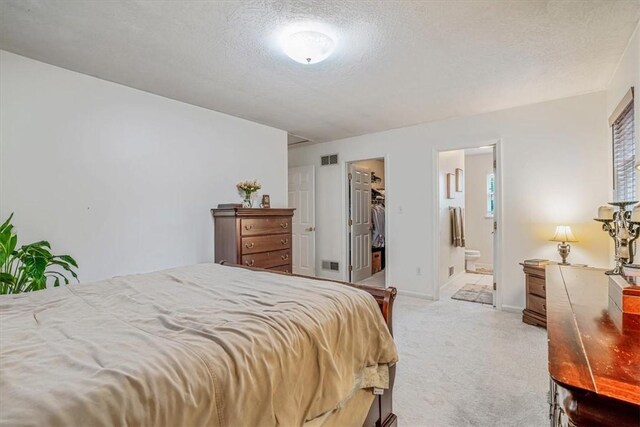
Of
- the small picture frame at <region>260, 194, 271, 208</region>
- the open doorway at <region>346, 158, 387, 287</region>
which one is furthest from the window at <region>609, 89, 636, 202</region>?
the small picture frame at <region>260, 194, 271, 208</region>

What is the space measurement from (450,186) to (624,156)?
239cm

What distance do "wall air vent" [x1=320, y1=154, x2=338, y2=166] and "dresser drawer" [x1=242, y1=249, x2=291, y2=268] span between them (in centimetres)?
206

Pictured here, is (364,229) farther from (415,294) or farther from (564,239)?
(564,239)

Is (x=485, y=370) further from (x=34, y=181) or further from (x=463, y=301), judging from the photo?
(x=34, y=181)

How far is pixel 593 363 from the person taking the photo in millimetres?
678

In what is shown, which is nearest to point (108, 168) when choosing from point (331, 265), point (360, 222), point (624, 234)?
point (331, 265)

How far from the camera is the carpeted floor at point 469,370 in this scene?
5.91 feet

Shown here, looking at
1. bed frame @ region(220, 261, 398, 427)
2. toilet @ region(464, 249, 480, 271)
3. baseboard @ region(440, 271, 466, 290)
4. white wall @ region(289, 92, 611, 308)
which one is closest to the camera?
bed frame @ region(220, 261, 398, 427)

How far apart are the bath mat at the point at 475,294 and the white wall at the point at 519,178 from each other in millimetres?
419

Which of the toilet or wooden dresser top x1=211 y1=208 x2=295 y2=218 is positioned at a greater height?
wooden dresser top x1=211 y1=208 x2=295 y2=218

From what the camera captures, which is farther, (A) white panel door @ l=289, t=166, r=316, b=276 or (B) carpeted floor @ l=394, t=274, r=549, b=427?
(A) white panel door @ l=289, t=166, r=316, b=276

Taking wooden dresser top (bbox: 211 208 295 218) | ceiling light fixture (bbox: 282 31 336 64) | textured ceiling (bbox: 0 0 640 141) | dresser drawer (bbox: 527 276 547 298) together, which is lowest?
dresser drawer (bbox: 527 276 547 298)

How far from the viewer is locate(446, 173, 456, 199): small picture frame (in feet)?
→ 16.2

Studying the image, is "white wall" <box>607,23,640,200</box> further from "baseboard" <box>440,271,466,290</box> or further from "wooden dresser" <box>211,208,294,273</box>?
"wooden dresser" <box>211,208,294,273</box>
